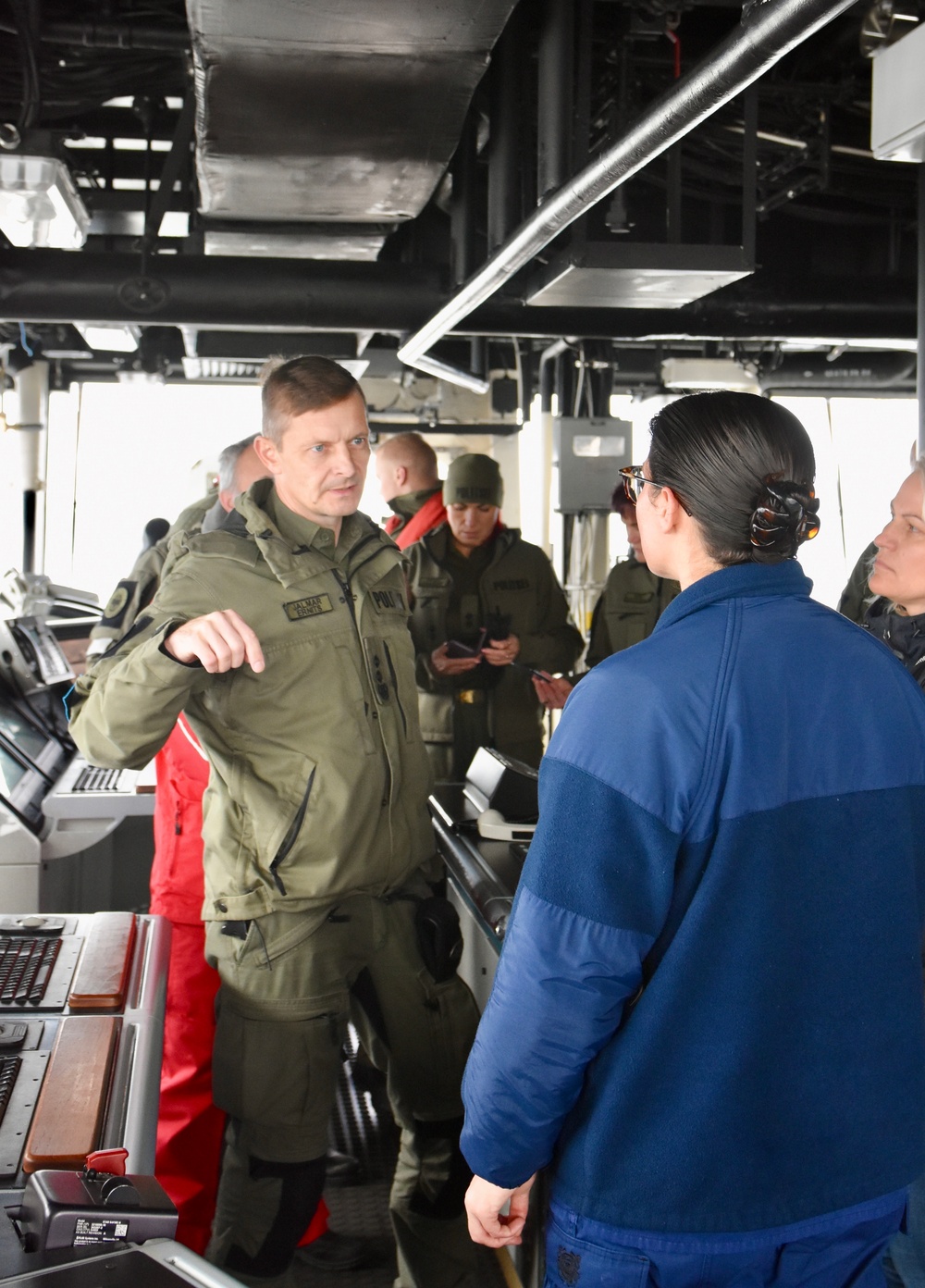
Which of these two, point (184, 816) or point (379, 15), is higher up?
point (379, 15)

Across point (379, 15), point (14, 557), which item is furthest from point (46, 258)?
point (14, 557)

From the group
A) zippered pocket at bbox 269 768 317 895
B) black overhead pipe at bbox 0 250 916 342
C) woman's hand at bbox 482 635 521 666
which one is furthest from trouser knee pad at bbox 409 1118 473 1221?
black overhead pipe at bbox 0 250 916 342

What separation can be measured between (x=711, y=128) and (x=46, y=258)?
2202mm

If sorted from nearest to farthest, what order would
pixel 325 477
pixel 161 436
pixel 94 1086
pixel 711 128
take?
pixel 94 1086, pixel 325 477, pixel 711 128, pixel 161 436

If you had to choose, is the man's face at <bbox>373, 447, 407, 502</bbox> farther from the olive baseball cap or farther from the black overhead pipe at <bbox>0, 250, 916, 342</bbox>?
the black overhead pipe at <bbox>0, 250, 916, 342</bbox>

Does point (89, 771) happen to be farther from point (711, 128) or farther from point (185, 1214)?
point (711, 128)

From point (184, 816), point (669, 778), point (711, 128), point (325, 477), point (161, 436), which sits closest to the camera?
point (669, 778)

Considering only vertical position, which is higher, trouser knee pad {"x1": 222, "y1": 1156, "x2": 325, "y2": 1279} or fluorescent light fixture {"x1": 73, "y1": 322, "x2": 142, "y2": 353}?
fluorescent light fixture {"x1": 73, "y1": 322, "x2": 142, "y2": 353}

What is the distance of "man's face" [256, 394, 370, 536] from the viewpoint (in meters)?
2.03

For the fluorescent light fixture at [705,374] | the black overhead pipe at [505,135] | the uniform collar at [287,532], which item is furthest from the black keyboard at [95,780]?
the fluorescent light fixture at [705,374]

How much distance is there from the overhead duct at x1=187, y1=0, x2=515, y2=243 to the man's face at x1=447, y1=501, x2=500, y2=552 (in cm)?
109

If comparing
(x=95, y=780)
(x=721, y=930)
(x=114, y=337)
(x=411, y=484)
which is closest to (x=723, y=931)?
(x=721, y=930)

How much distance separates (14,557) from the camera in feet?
24.4

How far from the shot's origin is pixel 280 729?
1965 mm
